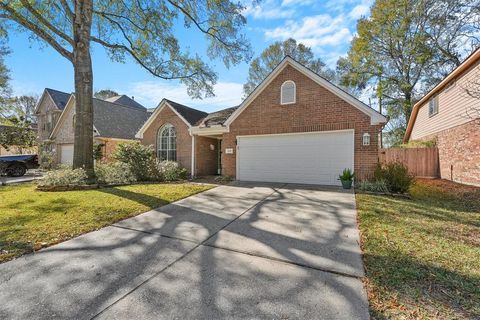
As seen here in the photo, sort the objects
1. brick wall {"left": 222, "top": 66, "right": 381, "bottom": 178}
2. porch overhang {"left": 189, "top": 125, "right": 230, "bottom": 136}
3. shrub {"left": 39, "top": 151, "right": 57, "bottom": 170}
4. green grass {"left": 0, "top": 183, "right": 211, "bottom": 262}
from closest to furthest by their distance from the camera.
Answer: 1. green grass {"left": 0, "top": 183, "right": 211, "bottom": 262}
2. brick wall {"left": 222, "top": 66, "right": 381, "bottom": 178}
3. porch overhang {"left": 189, "top": 125, "right": 230, "bottom": 136}
4. shrub {"left": 39, "top": 151, "right": 57, "bottom": 170}

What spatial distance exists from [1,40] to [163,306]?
15811 millimetres

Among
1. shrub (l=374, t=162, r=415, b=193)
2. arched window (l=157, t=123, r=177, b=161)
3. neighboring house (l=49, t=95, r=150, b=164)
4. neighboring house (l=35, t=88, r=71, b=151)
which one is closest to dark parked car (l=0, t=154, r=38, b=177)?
neighboring house (l=49, t=95, r=150, b=164)

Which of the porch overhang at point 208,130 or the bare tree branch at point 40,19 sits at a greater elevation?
the bare tree branch at point 40,19

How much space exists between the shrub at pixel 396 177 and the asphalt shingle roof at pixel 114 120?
58.5ft

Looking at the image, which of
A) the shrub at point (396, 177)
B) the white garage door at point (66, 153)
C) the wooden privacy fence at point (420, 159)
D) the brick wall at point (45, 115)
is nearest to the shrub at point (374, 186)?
the shrub at point (396, 177)

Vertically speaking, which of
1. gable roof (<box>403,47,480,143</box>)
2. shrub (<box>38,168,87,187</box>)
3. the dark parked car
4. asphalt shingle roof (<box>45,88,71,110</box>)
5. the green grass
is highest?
asphalt shingle roof (<box>45,88,71,110</box>)

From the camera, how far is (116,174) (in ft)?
32.8

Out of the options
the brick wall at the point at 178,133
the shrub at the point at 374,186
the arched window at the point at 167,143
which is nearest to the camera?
the shrub at the point at 374,186

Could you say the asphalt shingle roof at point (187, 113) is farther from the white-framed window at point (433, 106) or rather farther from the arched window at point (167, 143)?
the white-framed window at point (433, 106)

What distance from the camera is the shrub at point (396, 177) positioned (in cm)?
750

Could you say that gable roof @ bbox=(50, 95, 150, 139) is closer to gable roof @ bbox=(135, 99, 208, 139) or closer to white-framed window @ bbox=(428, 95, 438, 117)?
gable roof @ bbox=(135, 99, 208, 139)

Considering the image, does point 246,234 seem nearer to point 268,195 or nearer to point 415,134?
point 268,195

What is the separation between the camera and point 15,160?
1384 centimetres

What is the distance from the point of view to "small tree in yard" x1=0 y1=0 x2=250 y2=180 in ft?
29.8
